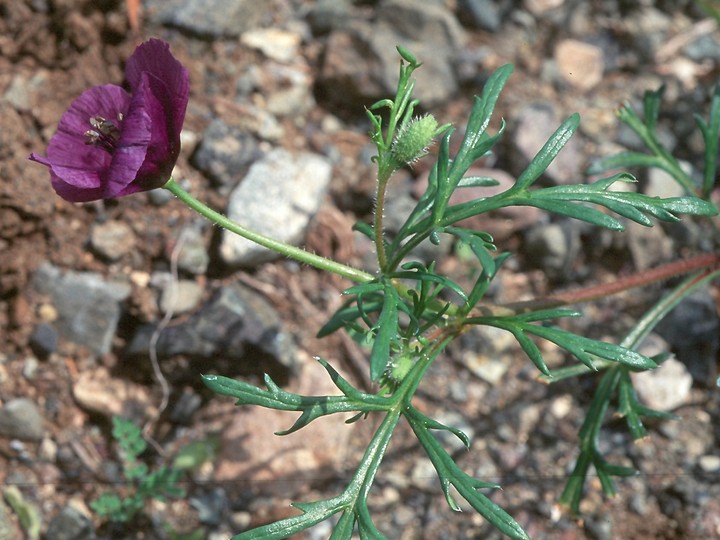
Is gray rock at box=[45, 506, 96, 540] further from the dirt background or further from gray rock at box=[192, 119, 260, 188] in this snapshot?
gray rock at box=[192, 119, 260, 188]

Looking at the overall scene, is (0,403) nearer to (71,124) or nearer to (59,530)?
(59,530)

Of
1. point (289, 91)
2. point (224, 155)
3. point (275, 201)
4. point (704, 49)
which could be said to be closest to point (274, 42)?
point (289, 91)

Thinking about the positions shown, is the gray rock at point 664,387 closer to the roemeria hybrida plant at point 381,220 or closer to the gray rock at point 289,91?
the roemeria hybrida plant at point 381,220

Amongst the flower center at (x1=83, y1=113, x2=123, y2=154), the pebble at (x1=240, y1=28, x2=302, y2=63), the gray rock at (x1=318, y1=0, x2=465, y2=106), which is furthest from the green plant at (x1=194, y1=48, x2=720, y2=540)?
the pebble at (x1=240, y1=28, x2=302, y2=63)

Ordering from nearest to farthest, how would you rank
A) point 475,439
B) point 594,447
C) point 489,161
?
1. point 594,447
2. point 475,439
3. point 489,161

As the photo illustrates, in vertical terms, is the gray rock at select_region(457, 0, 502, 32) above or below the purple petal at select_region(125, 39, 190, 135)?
below

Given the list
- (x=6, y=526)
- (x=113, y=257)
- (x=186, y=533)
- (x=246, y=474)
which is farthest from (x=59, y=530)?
(x=113, y=257)
